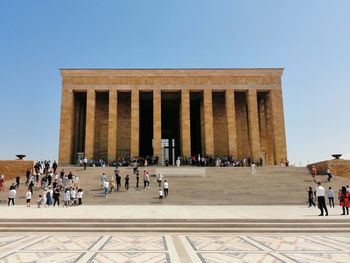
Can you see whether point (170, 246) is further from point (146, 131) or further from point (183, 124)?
point (146, 131)

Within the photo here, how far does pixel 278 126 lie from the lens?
30688 mm

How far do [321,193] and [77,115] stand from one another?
27.7 meters

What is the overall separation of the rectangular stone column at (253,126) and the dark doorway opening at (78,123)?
18.1 meters

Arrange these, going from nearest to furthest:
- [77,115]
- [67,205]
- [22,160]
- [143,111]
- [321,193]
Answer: [321,193] → [67,205] → [22,160] → [77,115] → [143,111]

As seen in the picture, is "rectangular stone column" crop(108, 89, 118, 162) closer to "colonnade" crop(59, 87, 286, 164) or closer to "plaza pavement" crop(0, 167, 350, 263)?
"colonnade" crop(59, 87, 286, 164)

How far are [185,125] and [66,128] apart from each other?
1199cm

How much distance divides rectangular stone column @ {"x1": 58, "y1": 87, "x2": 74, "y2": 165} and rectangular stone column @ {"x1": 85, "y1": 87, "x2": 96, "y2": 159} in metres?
1.66

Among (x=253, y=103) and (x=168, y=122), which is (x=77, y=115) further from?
(x=253, y=103)

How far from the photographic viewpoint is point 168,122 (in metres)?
39.2

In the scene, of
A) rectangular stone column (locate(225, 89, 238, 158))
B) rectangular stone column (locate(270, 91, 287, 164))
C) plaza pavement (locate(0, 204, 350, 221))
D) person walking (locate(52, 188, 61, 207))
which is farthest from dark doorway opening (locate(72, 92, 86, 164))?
rectangular stone column (locate(270, 91, 287, 164))

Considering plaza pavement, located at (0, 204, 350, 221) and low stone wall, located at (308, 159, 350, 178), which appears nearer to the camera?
plaza pavement, located at (0, 204, 350, 221)

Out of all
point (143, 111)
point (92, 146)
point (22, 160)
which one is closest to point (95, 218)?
point (22, 160)

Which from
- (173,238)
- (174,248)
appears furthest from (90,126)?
(174,248)

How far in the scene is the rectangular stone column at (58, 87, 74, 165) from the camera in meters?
29.1
